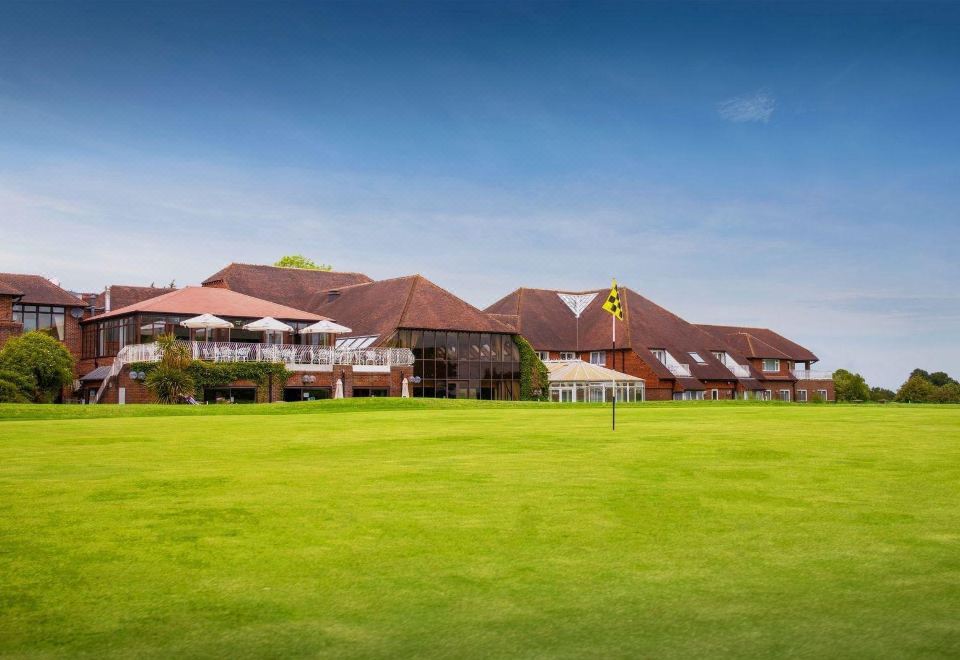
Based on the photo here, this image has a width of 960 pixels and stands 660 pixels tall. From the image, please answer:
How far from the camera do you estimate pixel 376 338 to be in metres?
61.4

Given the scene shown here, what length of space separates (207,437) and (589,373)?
52.6 m

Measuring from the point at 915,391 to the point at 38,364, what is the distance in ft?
256

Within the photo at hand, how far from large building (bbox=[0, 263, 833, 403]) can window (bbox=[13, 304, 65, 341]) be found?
10 cm

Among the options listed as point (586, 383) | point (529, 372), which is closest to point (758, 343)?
point (586, 383)

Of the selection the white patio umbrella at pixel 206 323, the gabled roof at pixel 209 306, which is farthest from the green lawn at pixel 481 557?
the gabled roof at pixel 209 306

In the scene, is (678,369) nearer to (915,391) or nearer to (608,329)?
(608,329)

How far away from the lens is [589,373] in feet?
226

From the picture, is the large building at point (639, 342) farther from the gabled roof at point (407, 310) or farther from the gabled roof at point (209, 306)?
the gabled roof at point (209, 306)

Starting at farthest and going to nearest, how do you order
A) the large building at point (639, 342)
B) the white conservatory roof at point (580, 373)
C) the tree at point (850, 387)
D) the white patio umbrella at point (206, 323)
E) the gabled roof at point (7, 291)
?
1. the tree at point (850, 387)
2. the large building at point (639, 342)
3. the white conservatory roof at point (580, 373)
4. the gabled roof at point (7, 291)
5. the white patio umbrella at point (206, 323)

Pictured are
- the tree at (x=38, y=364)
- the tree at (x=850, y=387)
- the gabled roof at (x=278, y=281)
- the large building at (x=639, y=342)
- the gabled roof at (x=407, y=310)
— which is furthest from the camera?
the tree at (x=850, y=387)

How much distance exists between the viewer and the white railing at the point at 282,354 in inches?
2024

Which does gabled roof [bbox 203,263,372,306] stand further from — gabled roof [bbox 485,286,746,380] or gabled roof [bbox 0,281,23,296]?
gabled roof [bbox 0,281,23,296]

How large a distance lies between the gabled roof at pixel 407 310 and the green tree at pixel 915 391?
45939 millimetres

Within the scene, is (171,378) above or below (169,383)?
above
